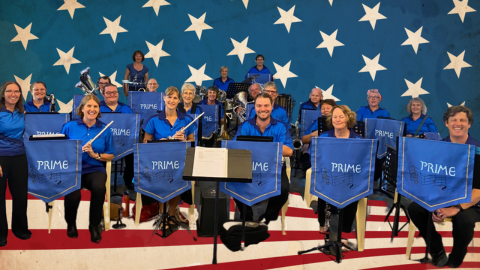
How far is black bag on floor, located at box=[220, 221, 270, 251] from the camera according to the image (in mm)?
3589

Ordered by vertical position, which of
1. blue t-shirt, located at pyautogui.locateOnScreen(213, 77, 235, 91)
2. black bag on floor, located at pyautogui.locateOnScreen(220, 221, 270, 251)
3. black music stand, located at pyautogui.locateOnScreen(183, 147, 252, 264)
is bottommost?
black bag on floor, located at pyautogui.locateOnScreen(220, 221, 270, 251)

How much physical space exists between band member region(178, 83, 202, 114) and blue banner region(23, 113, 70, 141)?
1609 mm

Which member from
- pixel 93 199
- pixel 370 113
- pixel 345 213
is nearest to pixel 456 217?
pixel 345 213

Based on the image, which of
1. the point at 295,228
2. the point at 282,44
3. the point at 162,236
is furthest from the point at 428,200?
the point at 282,44

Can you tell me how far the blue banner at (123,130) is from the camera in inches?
172

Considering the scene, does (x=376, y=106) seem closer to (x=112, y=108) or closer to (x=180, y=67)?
(x=112, y=108)

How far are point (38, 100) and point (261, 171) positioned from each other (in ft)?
11.2

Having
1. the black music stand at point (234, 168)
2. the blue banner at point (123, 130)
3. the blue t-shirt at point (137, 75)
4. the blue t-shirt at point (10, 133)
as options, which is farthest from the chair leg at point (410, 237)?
the blue t-shirt at point (137, 75)

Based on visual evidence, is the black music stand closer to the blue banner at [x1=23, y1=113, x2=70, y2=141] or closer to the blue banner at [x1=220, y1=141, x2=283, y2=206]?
the blue banner at [x1=220, y1=141, x2=283, y2=206]

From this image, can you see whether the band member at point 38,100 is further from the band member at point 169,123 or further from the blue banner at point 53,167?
the blue banner at point 53,167

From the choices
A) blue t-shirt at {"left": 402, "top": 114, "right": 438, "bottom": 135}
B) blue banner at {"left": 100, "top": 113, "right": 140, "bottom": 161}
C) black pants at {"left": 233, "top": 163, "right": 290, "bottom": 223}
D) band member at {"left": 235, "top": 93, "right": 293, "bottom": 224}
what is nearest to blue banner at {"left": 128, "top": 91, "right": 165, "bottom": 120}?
blue banner at {"left": 100, "top": 113, "right": 140, "bottom": 161}

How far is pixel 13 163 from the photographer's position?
352 cm

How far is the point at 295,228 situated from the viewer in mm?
3898

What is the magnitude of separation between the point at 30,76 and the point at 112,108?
5.56 metres
